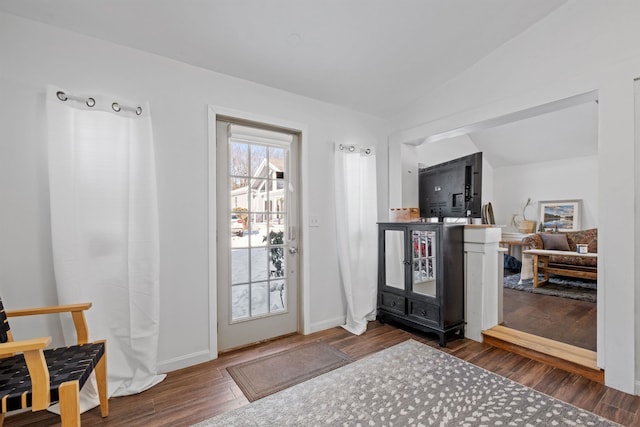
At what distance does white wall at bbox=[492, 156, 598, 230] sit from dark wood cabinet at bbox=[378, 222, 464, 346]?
4.52 metres

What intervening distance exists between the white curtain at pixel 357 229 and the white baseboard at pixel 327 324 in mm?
70

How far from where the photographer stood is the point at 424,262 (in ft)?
9.46

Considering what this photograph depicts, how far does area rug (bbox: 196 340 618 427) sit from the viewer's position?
1.66 m

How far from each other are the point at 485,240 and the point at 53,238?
11.0ft

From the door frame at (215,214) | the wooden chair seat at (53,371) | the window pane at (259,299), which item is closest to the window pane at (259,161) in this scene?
the door frame at (215,214)

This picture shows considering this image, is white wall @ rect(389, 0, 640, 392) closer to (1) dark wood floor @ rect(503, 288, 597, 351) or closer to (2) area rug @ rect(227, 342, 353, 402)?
(1) dark wood floor @ rect(503, 288, 597, 351)

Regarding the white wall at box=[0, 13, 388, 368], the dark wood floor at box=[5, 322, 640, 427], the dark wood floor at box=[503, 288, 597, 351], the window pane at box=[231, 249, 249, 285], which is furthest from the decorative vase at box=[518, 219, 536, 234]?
the window pane at box=[231, 249, 249, 285]

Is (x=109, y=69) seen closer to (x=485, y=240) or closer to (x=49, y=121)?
(x=49, y=121)

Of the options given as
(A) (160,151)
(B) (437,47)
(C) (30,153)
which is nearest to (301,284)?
(A) (160,151)

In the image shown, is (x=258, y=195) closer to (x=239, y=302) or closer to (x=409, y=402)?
(x=239, y=302)

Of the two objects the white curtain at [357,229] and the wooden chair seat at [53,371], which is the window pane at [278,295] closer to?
the white curtain at [357,229]

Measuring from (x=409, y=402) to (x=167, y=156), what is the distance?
2422mm

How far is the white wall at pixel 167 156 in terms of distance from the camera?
1.79 metres

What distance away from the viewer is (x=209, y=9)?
191 centimetres
